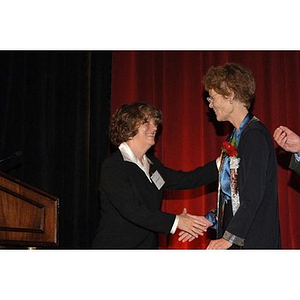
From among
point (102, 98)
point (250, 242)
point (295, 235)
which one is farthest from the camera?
point (102, 98)

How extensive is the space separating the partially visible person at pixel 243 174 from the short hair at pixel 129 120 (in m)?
0.60

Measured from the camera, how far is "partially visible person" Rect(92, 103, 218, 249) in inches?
121

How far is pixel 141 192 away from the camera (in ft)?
10.5

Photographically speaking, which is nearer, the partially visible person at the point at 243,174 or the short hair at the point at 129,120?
the partially visible person at the point at 243,174

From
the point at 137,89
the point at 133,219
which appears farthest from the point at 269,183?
the point at 137,89

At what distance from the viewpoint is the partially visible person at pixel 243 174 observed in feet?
8.25

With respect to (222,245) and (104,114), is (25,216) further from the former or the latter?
(104,114)

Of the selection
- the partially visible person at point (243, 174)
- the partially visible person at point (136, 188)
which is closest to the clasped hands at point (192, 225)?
the partially visible person at point (136, 188)

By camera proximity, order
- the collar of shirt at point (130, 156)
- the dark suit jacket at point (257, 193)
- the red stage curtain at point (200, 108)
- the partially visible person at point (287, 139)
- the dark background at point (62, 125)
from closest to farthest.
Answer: the dark suit jacket at point (257, 193), the partially visible person at point (287, 139), the collar of shirt at point (130, 156), the red stage curtain at point (200, 108), the dark background at point (62, 125)

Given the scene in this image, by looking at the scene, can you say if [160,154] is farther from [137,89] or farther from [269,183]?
[269,183]

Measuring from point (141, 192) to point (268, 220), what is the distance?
2.95 feet

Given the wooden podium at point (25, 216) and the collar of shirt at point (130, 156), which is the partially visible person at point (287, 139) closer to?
the collar of shirt at point (130, 156)

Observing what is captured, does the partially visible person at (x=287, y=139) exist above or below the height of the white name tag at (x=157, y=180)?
above

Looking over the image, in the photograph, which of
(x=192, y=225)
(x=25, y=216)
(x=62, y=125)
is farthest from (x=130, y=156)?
(x=62, y=125)
